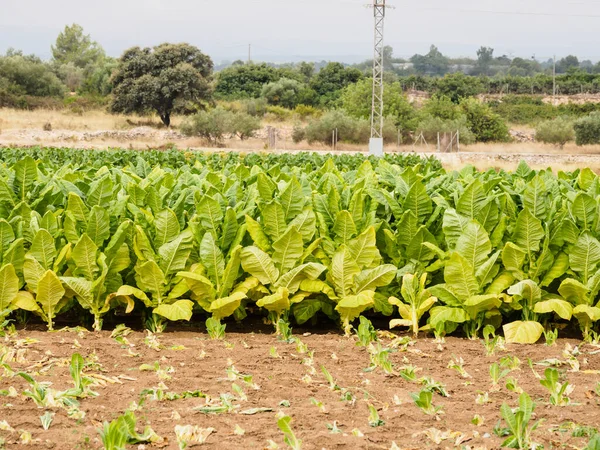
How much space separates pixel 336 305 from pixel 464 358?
0.98 metres

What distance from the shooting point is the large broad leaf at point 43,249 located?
4617mm

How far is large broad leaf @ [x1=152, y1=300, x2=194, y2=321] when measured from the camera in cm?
451

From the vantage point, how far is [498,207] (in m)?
4.97

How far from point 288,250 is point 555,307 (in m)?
1.62

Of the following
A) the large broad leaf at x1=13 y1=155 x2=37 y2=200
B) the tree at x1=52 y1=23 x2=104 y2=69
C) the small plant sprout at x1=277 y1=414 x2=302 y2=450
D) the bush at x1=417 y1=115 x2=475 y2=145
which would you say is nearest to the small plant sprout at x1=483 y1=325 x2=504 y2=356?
the small plant sprout at x1=277 y1=414 x2=302 y2=450

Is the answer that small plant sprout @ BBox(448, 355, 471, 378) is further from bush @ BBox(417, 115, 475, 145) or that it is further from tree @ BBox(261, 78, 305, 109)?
tree @ BBox(261, 78, 305, 109)

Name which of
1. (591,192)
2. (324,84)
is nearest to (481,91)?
(324,84)

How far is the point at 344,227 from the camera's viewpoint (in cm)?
480

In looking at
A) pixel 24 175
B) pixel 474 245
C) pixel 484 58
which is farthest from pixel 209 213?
pixel 484 58

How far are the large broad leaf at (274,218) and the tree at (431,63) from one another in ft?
558

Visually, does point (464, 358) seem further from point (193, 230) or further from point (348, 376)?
point (193, 230)

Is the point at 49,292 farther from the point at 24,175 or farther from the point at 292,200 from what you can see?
the point at 292,200

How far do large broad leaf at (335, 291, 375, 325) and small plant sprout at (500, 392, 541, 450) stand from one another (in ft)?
5.95

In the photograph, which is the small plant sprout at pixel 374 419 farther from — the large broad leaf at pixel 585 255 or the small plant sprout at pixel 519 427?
the large broad leaf at pixel 585 255
